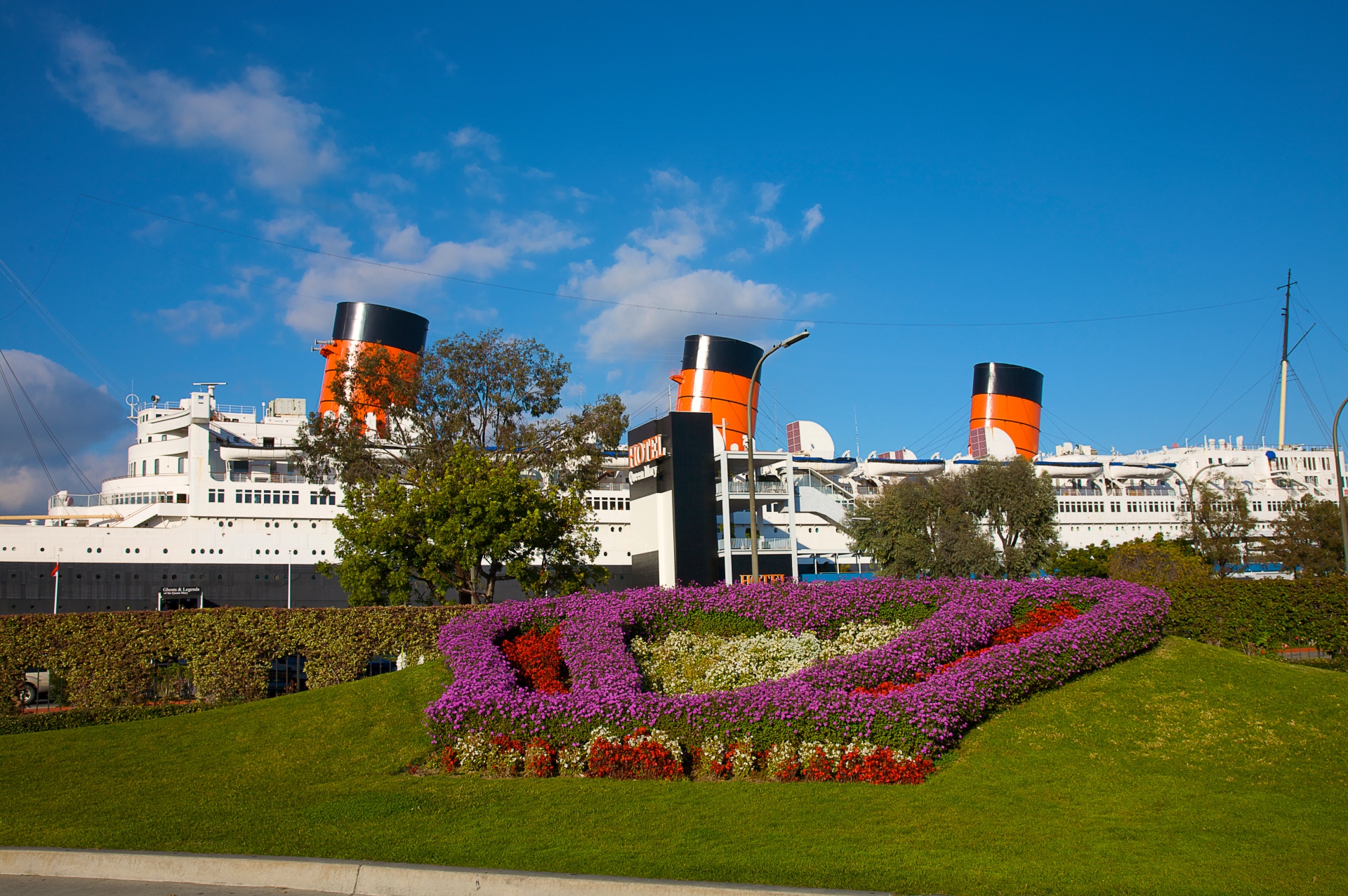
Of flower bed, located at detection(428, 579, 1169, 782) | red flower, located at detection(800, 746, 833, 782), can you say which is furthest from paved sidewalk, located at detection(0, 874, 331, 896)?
red flower, located at detection(800, 746, 833, 782)

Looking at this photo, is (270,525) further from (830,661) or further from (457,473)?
(830,661)

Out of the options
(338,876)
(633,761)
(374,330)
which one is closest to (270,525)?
(374,330)

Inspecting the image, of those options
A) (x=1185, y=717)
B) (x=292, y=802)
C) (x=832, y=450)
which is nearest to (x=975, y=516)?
(x=832, y=450)

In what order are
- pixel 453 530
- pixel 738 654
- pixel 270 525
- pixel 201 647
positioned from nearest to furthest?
pixel 738 654
pixel 201 647
pixel 453 530
pixel 270 525

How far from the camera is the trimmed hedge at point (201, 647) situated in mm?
18188

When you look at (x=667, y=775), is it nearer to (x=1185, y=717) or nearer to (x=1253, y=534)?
(x=1185, y=717)

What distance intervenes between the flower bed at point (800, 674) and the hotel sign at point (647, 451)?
3111 centimetres

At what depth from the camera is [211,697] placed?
18266 millimetres

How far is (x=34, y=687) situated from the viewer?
22.1 meters

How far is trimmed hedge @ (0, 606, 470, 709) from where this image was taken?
59.7 feet

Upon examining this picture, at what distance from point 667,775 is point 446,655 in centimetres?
544

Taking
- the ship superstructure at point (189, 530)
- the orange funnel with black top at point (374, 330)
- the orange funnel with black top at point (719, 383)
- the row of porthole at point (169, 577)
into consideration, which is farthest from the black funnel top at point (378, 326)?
the orange funnel with black top at point (719, 383)

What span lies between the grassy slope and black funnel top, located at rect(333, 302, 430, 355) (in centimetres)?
3207

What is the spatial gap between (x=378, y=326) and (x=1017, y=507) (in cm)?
Answer: 3202
